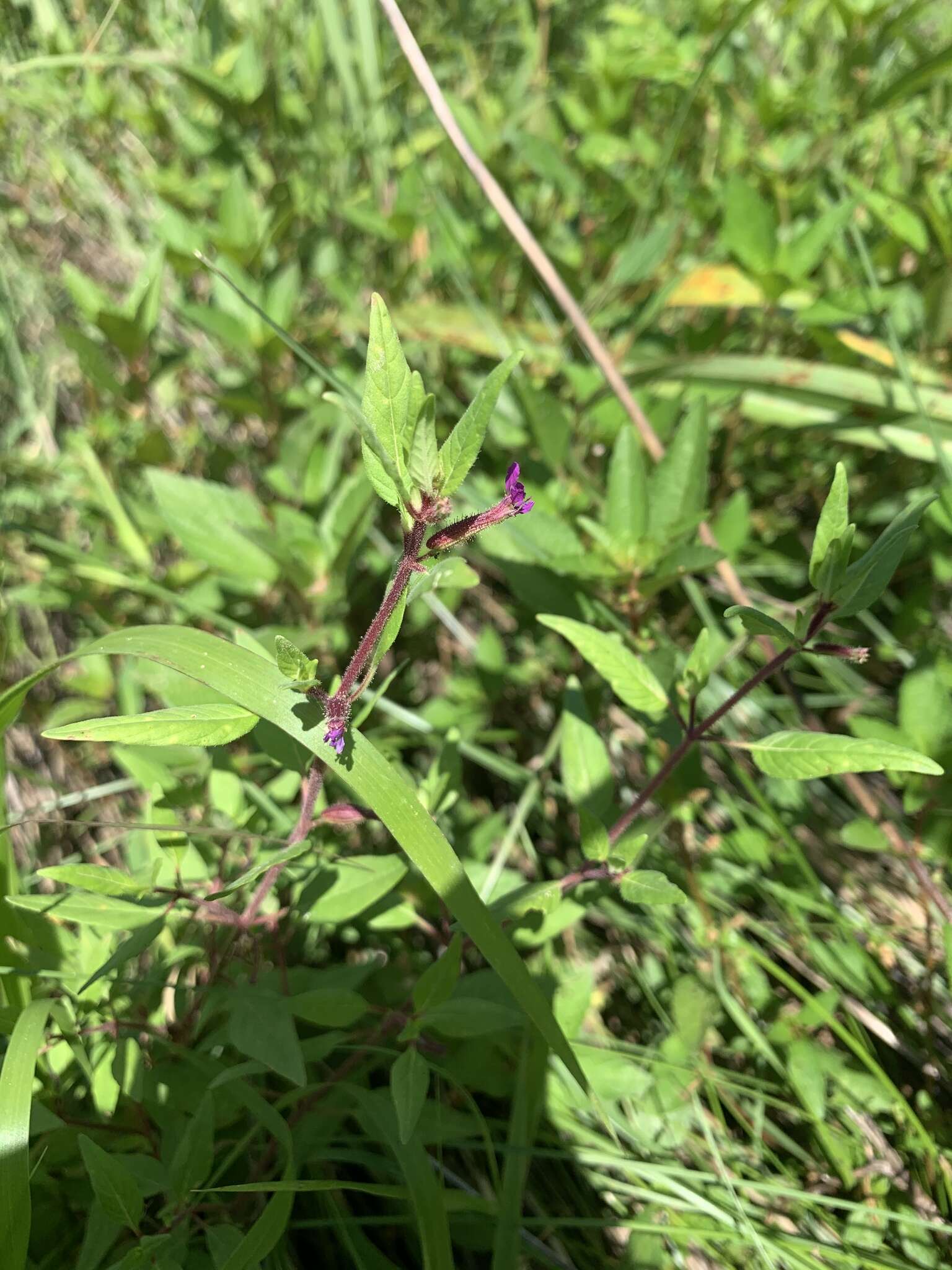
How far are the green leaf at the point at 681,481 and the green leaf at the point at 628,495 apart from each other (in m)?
0.03

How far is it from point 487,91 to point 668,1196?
2.94 meters

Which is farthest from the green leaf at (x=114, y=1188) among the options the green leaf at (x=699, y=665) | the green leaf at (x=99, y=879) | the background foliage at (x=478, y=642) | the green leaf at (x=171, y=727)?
the green leaf at (x=699, y=665)

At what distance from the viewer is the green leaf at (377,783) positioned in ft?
3.05

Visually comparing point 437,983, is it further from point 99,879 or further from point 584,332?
point 584,332

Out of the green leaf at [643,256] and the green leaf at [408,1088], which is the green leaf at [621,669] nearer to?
the green leaf at [408,1088]

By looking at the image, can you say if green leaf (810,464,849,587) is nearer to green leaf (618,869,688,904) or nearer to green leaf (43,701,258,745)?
green leaf (618,869,688,904)

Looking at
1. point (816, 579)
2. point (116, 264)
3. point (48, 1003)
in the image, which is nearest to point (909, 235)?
point (816, 579)

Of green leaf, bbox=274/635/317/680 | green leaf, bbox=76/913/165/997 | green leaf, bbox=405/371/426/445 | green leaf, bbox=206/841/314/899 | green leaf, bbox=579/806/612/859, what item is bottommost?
green leaf, bbox=76/913/165/997

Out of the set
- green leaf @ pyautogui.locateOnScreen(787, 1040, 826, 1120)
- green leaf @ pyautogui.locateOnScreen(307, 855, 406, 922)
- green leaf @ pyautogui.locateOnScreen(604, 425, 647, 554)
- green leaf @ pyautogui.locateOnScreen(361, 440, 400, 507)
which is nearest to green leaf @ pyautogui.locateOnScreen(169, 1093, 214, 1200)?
green leaf @ pyautogui.locateOnScreen(307, 855, 406, 922)

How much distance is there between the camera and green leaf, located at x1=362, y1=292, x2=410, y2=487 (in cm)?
73

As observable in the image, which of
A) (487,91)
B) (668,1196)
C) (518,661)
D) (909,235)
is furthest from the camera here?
(487,91)

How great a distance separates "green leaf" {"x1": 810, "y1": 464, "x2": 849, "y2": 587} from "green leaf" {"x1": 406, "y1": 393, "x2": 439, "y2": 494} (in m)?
0.44

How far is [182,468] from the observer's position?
2.24m

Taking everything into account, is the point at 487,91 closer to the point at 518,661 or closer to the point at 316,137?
the point at 316,137
